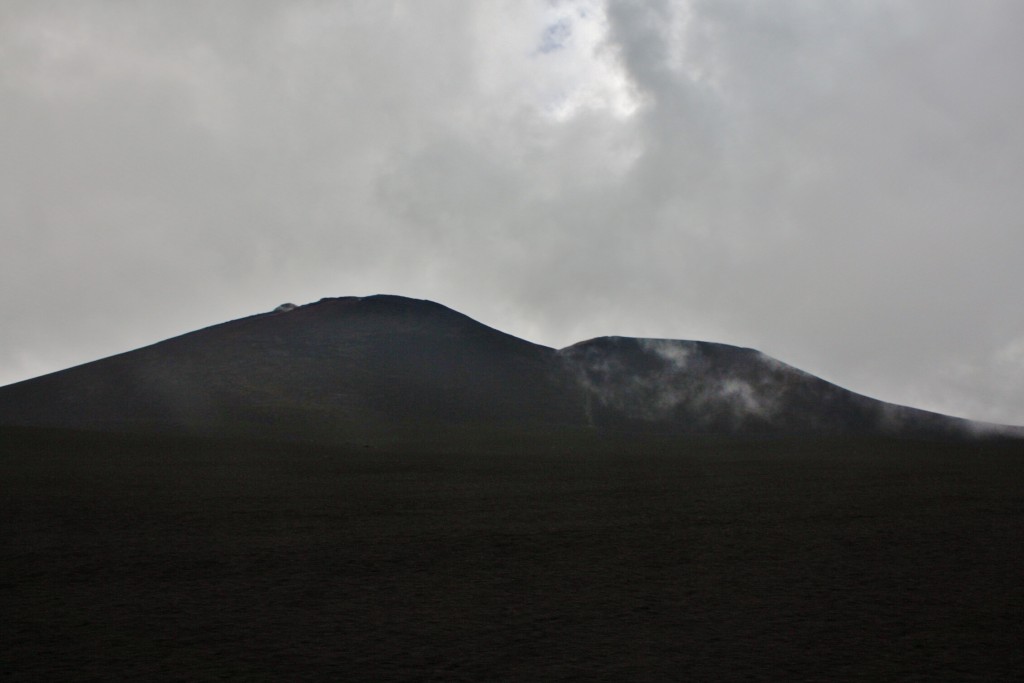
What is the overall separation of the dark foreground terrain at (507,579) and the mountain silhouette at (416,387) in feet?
78.4

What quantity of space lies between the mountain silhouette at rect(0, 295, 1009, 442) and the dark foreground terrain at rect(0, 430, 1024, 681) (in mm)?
23892

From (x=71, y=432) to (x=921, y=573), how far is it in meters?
32.9

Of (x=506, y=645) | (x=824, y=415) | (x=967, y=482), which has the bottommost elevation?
(x=506, y=645)

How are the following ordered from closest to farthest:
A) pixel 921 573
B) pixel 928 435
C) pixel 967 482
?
pixel 921 573, pixel 967 482, pixel 928 435

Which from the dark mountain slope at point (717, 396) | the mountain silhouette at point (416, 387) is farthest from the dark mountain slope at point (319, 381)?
the dark mountain slope at point (717, 396)

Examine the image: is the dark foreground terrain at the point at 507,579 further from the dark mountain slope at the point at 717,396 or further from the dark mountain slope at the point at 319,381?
the dark mountain slope at the point at 717,396

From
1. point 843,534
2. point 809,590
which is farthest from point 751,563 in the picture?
point 843,534

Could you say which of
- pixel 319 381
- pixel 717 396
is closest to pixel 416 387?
pixel 319 381

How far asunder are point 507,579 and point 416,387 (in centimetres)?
4991

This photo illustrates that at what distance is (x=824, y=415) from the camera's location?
2477 inches

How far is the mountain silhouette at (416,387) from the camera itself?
50531 mm

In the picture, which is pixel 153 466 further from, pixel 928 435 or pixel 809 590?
pixel 928 435

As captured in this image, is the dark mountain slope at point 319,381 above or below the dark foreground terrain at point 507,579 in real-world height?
above

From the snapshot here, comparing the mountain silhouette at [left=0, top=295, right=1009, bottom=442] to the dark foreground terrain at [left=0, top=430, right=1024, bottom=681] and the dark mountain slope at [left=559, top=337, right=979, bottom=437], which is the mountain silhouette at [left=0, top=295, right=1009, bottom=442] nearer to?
the dark mountain slope at [left=559, top=337, right=979, bottom=437]
